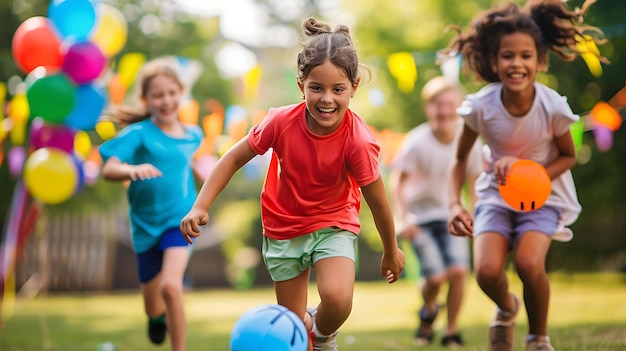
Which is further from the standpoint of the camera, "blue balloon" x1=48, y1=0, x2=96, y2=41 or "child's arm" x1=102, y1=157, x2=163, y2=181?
"blue balloon" x1=48, y1=0, x2=96, y2=41

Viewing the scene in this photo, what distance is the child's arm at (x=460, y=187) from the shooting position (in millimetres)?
4176

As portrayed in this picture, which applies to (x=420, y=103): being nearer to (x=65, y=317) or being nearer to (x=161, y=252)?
(x=65, y=317)

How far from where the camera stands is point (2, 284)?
28.0 feet

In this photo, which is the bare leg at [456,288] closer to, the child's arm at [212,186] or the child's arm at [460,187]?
the child's arm at [460,187]

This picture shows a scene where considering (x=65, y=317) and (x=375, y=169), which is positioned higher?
(x=375, y=169)

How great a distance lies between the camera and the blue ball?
3.01 metres

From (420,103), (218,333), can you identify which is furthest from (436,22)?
(218,333)

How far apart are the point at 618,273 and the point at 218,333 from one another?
1216 centimetres

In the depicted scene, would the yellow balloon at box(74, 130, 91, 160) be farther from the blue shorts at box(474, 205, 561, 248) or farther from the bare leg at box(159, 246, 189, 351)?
the blue shorts at box(474, 205, 561, 248)

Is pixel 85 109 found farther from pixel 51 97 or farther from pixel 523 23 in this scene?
pixel 523 23

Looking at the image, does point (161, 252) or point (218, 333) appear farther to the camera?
point (218, 333)

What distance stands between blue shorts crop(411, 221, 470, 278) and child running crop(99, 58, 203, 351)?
2024 mm

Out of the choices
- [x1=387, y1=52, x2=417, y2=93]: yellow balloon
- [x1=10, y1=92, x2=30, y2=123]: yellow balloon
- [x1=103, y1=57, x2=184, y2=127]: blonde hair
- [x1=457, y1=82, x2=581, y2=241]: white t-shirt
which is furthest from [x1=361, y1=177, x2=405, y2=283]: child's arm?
[x1=10, y1=92, x2=30, y2=123]: yellow balloon

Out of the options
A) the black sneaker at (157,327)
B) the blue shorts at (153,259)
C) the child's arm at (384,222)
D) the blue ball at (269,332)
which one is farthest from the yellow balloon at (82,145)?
the blue ball at (269,332)
